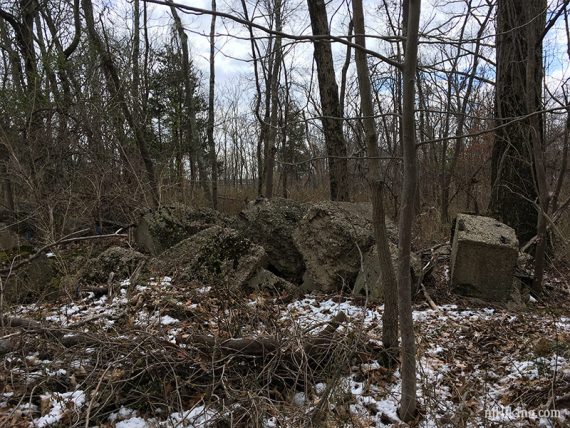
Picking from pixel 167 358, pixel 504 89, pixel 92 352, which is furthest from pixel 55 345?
pixel 504 89

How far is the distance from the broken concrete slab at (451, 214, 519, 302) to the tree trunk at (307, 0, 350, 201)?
2886 millimetres

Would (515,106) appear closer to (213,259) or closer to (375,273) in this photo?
(375,273)

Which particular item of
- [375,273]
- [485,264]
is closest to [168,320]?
[375,273]

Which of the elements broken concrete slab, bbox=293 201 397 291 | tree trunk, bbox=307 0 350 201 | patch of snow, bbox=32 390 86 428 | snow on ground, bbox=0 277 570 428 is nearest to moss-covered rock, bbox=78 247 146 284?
snow on ground, bbox=0 277 570 428

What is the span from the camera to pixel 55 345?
3.19 meters

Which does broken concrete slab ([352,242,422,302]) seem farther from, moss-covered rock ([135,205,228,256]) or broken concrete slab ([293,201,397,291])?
moss-covered rock ([135,205,228,256])

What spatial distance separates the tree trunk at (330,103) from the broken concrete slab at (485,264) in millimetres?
2886

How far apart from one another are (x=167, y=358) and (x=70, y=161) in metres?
6.76

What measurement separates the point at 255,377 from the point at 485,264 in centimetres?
314

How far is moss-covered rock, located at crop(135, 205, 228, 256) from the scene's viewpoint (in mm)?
6273

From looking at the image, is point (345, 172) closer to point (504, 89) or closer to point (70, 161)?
point (504, 89)

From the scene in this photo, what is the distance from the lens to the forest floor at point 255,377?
2660 millimetres

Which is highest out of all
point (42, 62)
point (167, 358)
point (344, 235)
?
point (42, 62)

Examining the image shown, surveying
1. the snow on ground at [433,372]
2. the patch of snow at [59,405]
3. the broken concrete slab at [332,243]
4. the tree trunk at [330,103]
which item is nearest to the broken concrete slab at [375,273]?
the broken concrete slab at [332,243]
